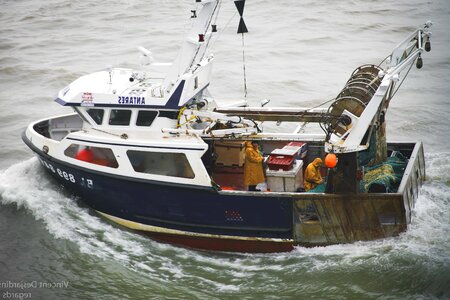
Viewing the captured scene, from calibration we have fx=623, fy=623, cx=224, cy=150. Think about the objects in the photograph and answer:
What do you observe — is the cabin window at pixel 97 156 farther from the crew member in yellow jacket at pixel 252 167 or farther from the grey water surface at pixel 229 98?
the crew member in yellow jacket at pixel 252 167

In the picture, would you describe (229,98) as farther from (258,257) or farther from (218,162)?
(258,257)

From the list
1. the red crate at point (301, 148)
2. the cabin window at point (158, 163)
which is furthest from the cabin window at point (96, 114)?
the red crate at point (301, 148)

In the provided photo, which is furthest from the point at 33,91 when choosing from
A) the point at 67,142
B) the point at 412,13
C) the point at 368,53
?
the point at 412,13

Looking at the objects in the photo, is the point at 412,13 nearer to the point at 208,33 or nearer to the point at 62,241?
the point at 208,33

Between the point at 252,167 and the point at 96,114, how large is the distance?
337 centimetres

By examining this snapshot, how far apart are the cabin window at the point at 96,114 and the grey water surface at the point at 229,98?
2.03m

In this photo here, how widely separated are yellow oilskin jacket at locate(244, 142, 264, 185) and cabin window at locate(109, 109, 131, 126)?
2.50 metres

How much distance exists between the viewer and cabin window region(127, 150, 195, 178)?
11.8 metres

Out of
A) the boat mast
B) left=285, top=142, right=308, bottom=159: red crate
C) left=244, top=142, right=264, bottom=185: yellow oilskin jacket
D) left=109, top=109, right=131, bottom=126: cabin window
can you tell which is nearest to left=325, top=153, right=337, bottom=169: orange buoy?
left=244, top=142, right=264, bottom=185: yellow oilskin jacket

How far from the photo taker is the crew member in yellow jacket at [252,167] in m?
11.9

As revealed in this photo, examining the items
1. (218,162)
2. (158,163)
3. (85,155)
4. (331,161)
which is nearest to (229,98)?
(218,162)

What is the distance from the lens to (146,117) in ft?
40.8

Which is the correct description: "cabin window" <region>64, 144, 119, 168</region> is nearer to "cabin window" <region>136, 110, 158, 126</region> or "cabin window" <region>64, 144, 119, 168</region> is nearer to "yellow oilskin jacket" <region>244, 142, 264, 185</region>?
"cabin window" <region>136, 110, 158, 126</region>

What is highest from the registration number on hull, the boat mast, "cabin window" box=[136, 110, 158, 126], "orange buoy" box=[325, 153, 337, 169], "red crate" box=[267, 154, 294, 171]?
the boat mast
